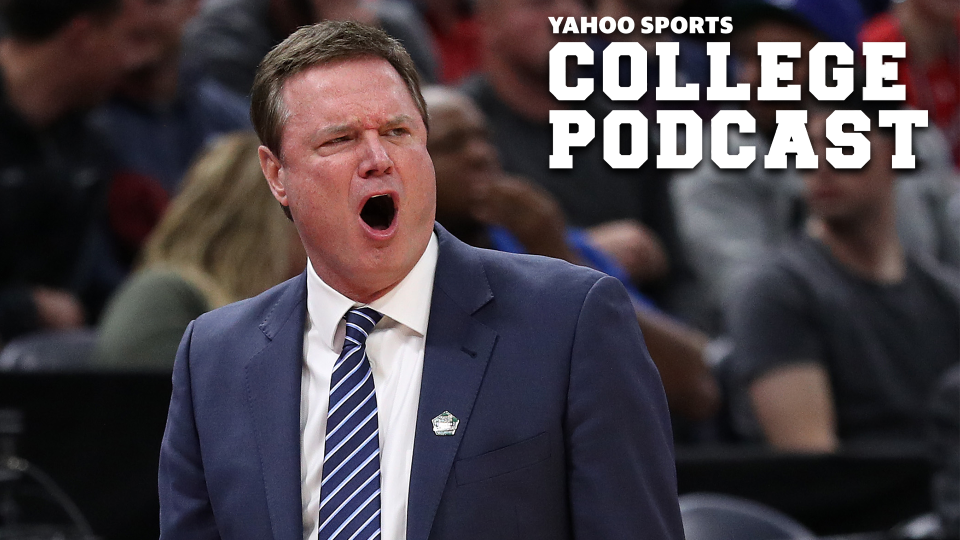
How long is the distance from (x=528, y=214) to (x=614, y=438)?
8.02 ft

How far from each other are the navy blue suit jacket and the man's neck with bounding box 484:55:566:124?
298 centimetres

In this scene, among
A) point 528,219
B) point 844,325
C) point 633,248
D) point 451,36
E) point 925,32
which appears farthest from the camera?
point 451,36

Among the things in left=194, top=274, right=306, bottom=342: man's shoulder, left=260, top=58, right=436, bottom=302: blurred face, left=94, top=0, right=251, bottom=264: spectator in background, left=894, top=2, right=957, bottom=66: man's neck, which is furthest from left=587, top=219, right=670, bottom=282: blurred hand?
left=260, top=58, right=436, bottom=302: blurred face

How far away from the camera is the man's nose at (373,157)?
1.32 m

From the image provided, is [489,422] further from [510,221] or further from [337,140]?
[510,221]

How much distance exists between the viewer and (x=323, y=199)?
4.42ft

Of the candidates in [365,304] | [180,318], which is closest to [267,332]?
[365,304]

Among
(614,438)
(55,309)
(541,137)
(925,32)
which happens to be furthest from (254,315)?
(925,32)

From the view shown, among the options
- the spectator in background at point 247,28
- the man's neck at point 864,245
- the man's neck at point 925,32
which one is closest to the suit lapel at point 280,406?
the man's neck at point 864,245

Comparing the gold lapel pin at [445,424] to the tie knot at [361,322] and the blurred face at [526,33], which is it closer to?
the tie knot at [361,322]

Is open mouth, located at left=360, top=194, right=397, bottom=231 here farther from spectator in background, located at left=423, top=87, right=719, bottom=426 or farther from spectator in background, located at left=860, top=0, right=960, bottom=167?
spectator in background, located at left=860, top=0, right=960, bottom=167

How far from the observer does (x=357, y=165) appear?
4.35 feet

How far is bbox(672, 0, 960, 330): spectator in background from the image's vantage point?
14.5 feet

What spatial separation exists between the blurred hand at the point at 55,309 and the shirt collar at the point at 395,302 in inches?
101
